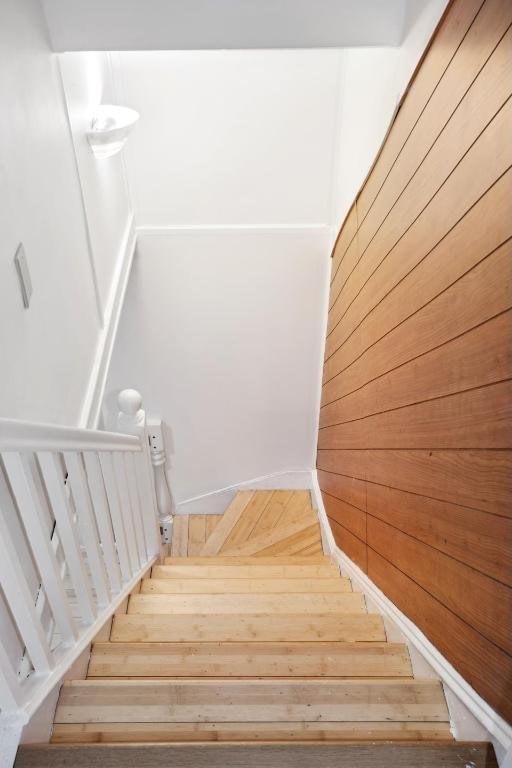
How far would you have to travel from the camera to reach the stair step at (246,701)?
1.42 metres

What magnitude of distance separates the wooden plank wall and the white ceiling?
0.28 meters

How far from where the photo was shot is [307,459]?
446 centimetres

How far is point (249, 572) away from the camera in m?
2.91

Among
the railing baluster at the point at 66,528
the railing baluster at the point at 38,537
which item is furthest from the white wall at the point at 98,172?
the railing baluster at the point at 38,537

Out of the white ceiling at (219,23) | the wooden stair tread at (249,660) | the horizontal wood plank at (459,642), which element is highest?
the white ceiling at (219,23)

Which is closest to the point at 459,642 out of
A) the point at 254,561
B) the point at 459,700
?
the point at 459,700

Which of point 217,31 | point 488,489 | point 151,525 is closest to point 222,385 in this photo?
point 151,525

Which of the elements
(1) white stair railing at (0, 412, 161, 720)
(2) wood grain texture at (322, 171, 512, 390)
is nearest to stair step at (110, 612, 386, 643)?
(1) white stair railing at (0, 412, 161, 720)

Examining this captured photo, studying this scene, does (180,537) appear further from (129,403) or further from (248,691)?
(248,691)

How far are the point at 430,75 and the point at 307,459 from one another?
3.09 meters

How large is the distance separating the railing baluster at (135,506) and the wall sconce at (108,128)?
1.30m

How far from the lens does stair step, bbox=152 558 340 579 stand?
280 cm

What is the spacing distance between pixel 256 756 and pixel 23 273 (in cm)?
134

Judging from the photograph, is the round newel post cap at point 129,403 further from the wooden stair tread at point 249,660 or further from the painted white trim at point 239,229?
the painted white trim at point 239,229
